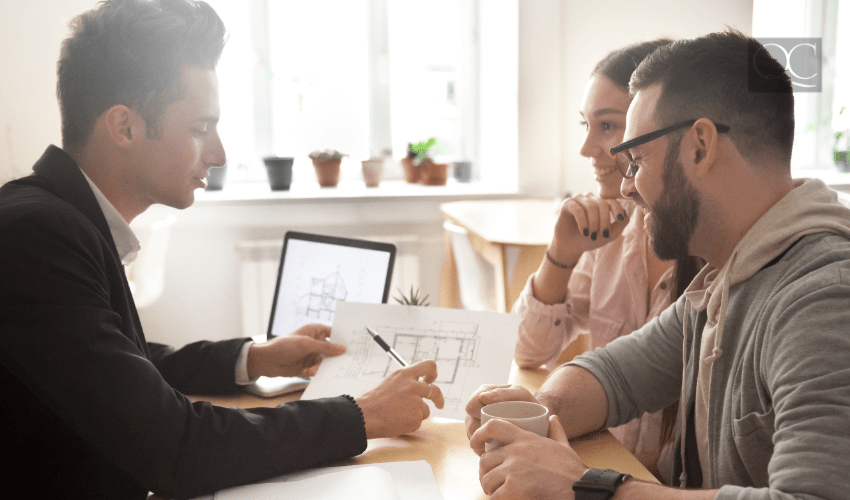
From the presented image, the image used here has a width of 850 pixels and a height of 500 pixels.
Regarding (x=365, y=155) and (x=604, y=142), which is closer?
(x=604, y=142)

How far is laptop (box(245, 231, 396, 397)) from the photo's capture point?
4.81 ft

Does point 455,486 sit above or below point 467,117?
below

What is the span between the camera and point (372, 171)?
3.54 meters

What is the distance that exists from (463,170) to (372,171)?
0.49m

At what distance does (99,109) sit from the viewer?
112cm

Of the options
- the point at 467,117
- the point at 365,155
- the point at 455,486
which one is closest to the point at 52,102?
the point at 365,155

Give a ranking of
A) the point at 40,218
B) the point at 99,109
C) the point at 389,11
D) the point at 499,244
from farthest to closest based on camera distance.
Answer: the point at 389,11 < the point at 499,244 < the point at 99,109 < the point at 40,218

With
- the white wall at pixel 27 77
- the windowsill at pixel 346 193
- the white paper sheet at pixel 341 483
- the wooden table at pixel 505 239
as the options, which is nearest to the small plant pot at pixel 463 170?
the windowsill at pixel 346 193

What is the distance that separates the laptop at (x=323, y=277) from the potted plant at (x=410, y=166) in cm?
205

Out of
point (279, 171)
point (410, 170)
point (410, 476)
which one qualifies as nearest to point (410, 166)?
point (410, 170)

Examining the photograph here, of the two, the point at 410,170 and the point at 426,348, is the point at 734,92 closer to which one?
the point at 426,348

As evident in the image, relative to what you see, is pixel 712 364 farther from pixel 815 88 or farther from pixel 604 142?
pixel 815 88

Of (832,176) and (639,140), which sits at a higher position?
(639,140)

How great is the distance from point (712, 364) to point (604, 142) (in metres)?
0.68
